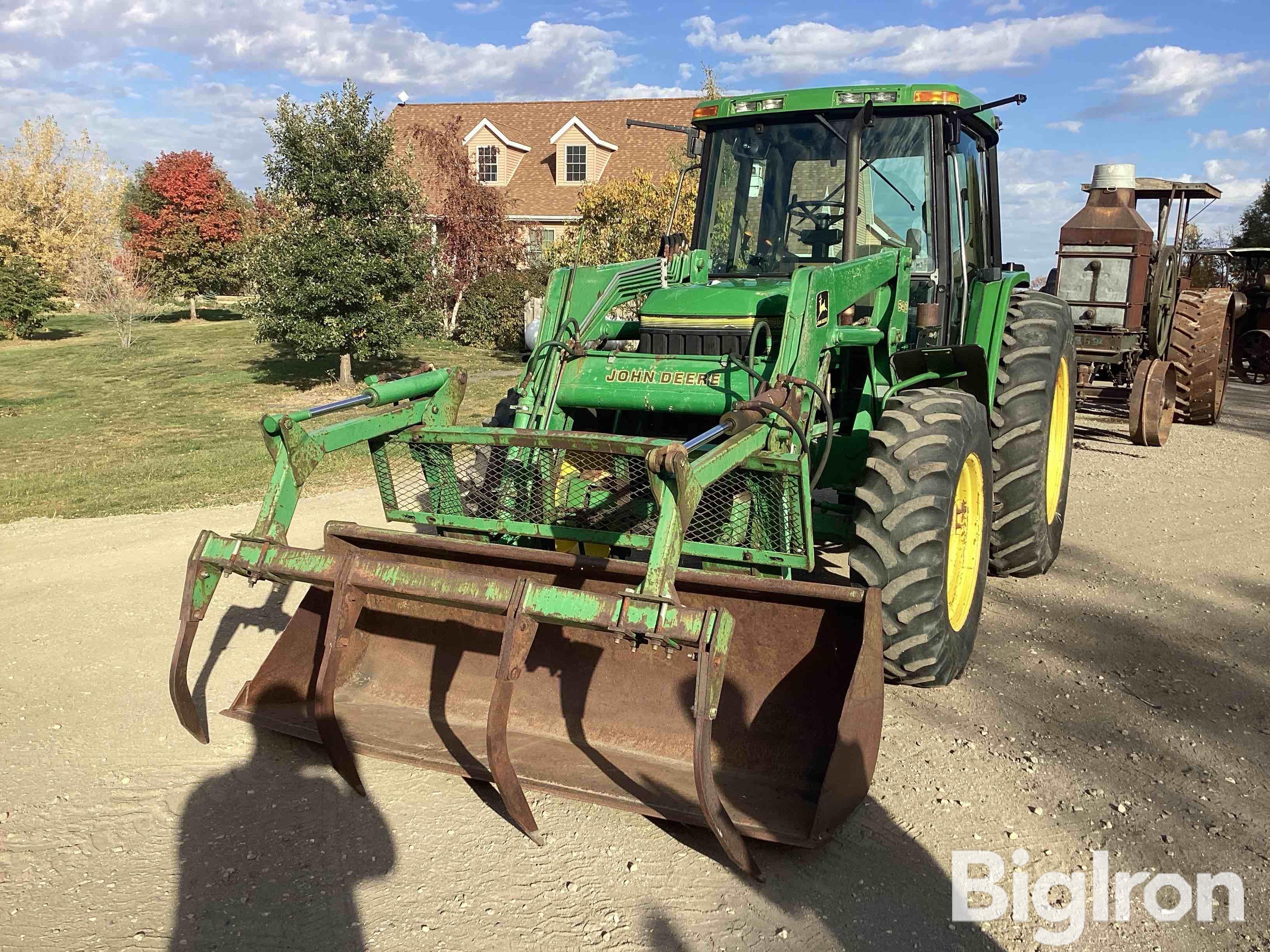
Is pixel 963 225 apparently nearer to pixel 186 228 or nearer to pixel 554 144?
pixel 554 144

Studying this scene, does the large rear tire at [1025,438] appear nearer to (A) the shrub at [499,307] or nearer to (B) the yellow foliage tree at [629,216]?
(B) the yellow foliage tree at [629,216]

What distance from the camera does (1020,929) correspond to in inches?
120

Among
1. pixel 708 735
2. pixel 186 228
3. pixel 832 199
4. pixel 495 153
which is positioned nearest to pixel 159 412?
pixel 832 199

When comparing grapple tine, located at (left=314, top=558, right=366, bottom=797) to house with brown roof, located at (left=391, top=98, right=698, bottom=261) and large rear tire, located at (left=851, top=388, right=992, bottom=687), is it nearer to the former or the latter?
large rear tire, located at (left=851, top=388, right=992, bottom=687)

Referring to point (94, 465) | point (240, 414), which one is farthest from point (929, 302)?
point (240, 414)

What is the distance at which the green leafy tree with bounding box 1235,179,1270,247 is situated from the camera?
2814cm

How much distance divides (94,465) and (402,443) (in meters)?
7.79

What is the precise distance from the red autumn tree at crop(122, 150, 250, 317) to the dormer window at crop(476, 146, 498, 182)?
25.9 feet

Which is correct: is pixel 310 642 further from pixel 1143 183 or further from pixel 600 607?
pixel 1143 183

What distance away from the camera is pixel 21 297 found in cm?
2764

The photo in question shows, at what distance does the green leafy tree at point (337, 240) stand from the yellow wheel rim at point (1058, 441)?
35.4 feet

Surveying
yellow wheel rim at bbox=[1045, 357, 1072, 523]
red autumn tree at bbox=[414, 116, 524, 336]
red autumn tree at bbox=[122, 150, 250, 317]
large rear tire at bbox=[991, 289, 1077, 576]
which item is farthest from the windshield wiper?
red autumn tree at bbox=[122, 150, 250, 317]

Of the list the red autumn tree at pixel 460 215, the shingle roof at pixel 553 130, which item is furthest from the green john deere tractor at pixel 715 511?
the shingle roof at pixel 553 130

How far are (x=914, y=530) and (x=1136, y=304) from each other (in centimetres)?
887
